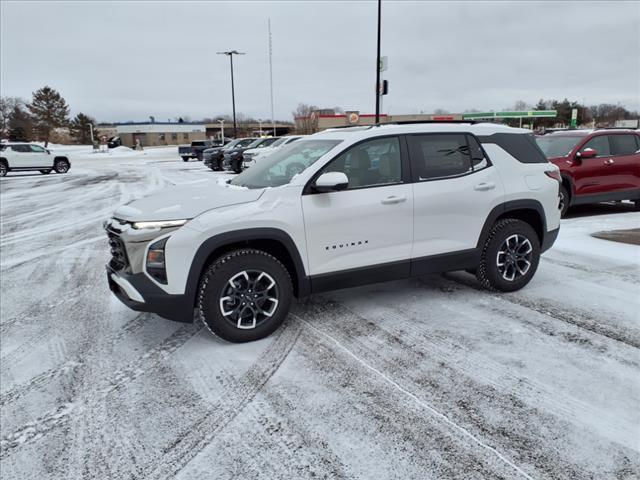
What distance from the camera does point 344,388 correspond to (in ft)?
10.4

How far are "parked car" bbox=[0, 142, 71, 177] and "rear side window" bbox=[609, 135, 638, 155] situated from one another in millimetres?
26411

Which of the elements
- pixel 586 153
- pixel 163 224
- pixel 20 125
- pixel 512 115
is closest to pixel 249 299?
pixel 163 224

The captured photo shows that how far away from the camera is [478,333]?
4.01 metres

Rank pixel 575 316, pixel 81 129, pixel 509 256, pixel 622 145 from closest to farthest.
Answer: pixel 575 316 → pixel 509 256 → pixel 622 145 → pixel 81 129

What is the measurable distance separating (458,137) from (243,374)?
3176mm

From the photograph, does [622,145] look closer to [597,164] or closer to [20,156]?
[597,164]

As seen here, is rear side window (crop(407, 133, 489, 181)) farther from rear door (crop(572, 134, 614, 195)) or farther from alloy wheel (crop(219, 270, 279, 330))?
rear door (crop(572, 134, 614, 195))

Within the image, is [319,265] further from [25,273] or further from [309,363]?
[25,273]

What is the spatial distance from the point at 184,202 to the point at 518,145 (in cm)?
360

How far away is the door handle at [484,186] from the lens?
4652 millimetres

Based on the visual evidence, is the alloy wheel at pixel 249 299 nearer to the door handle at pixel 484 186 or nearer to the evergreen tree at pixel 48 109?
the door handle at pixel 484 186

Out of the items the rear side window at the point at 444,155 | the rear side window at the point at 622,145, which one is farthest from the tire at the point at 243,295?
the rear side window at the point at 622,145

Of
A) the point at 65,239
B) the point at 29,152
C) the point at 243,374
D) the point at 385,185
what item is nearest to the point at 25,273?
the point at 65,239

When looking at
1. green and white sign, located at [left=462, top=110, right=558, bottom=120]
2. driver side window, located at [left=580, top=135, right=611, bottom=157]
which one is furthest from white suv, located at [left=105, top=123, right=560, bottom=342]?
green and white sign, located at [left=462, top=110, right=558, bottom=120]
